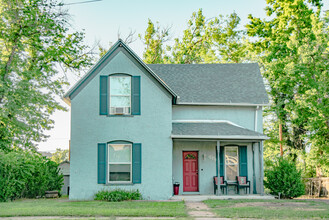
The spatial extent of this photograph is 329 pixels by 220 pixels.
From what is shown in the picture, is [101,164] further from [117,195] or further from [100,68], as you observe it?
[100,68]

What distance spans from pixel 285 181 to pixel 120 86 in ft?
29.3

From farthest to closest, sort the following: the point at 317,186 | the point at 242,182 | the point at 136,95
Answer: the point at 317,186
the point at 242,182
the point at 136,95

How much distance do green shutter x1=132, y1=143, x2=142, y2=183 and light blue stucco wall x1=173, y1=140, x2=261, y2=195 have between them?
2532 millimetres

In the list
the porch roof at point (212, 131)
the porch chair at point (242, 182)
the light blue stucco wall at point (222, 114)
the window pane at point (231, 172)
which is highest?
the light blue stucco wall at point (222, 114)

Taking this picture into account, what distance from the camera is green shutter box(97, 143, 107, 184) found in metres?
16.9

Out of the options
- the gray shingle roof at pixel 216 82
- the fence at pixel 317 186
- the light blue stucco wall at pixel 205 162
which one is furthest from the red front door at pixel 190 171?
the fence at pixel 317 186

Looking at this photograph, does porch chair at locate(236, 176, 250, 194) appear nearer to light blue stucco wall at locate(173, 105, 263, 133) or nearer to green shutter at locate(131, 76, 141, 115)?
light blue stucco wall at locate(173, 105, 263, 133)

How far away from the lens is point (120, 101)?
17.5m

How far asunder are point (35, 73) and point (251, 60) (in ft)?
59.3

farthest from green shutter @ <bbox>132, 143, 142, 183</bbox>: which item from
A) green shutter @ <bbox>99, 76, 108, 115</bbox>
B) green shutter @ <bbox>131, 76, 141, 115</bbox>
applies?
green shutter @ <bbox>99, 76, 108, 115</bbox>

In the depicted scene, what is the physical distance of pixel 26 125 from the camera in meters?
24.1

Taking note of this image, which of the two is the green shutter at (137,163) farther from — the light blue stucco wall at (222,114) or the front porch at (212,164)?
the light blue stucco wall at (222,114)

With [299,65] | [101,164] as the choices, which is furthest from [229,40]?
[101,164]

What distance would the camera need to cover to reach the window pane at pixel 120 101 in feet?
57.4
